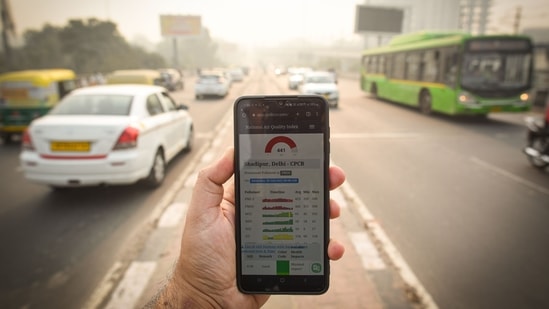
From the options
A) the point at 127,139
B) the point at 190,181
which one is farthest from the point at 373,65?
the point at 127,139

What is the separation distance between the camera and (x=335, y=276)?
130 inches

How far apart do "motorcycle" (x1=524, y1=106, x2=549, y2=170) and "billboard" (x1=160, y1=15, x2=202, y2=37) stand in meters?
67.8

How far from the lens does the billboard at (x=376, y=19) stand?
5012 centimetres

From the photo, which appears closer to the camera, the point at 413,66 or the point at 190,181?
the point at 190,181

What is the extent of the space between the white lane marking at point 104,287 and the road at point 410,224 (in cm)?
7

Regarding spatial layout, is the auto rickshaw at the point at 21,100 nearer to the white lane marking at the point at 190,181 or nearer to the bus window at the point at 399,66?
the white lane marking at the point at 190,181

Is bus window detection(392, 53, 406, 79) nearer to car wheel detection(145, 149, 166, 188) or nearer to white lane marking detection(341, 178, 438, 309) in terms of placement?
white lane marking detection(341, 178, 438, 309)

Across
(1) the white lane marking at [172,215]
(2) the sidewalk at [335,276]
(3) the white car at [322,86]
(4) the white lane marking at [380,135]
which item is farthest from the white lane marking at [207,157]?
(3) the white car at [322,86]

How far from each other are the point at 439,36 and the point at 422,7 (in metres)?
169

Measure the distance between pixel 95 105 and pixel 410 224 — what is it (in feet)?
16.2

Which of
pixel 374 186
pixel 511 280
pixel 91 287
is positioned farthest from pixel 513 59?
pixel 91 287

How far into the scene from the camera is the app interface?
5.63 feet

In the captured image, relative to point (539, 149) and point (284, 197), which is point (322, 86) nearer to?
point (539, 149)

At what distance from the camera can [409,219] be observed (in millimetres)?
4840
